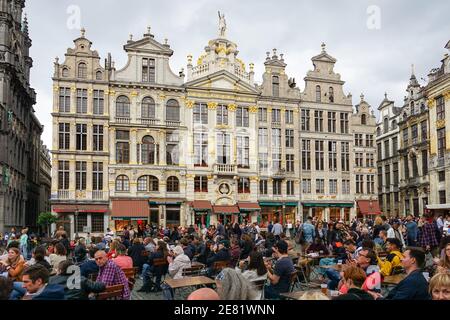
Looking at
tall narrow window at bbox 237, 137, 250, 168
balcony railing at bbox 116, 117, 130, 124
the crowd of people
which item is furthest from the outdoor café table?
tall narrow window at bbox 237, 137, 250, 168

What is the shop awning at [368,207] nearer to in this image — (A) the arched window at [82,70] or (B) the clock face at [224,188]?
(B) the clock face at [224,188]

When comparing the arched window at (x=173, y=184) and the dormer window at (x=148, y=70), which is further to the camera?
the dormer window at (x=148, y=70)

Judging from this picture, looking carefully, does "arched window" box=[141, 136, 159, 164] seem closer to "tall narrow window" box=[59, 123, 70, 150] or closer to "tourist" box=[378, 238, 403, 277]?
"tall narrow window" box=[59, 123, 70, 150]

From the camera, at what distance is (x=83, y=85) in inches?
1481

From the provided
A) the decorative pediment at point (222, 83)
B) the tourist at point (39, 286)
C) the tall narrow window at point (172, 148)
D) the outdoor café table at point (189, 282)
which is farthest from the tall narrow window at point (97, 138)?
the tourist at point (39, 286)

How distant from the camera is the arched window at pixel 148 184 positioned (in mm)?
38219

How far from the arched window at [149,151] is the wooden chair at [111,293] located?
31023 mm

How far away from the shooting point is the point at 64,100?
37219 mm

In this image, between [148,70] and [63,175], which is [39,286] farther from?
[148,70]

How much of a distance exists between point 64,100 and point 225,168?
47.5 ft

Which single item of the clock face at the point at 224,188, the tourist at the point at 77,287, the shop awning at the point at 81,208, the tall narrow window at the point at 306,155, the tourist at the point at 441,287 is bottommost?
the tourist at the point at 77,287

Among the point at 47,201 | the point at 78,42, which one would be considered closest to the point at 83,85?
the point at 78,42

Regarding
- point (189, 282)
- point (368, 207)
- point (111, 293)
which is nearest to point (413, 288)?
point (111, 293)

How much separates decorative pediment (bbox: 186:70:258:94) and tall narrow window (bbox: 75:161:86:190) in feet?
36.6
